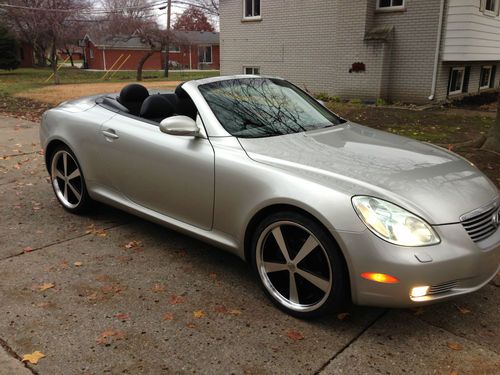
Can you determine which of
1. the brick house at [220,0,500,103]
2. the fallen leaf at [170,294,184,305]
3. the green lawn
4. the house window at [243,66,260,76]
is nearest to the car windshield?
the fallen leaf at [170,294,184,305]

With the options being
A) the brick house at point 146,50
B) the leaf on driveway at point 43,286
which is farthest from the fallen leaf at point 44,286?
the brick house at point 146,50

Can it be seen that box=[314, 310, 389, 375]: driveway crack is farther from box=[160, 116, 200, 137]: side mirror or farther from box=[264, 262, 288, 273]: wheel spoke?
box=[160, 116, 200, 137]: side mirror

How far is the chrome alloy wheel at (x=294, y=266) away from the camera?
2.95 metres

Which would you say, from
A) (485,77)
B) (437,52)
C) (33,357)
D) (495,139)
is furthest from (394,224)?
(485,77)

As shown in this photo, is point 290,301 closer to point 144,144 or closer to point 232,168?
point 232,168

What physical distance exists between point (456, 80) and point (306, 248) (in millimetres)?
13960

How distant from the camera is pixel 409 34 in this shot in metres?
13.4

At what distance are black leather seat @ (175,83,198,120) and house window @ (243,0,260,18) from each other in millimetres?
13558

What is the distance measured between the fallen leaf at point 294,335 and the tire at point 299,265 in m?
0.14

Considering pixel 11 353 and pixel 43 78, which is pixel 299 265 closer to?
pixel 11 353

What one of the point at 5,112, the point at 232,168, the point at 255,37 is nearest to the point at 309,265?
the point at 232,168

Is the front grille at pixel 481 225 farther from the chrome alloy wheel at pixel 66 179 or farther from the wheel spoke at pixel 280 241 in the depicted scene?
the chrome alloy wheel at pixel 66 179

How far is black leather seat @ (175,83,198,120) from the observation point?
396 centimetres

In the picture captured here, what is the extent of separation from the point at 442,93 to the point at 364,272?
12.5m
